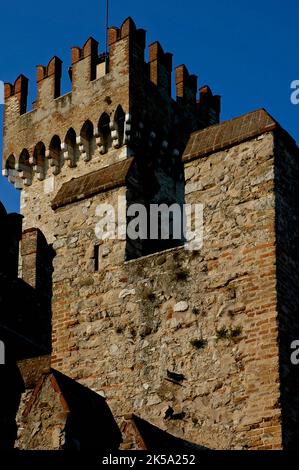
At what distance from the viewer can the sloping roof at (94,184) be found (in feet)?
49.9

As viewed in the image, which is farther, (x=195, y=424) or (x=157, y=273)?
(x=157, y=273)

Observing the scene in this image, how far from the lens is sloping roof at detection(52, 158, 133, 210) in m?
15.2

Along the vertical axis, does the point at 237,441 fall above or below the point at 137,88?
below

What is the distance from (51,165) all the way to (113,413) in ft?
53.4

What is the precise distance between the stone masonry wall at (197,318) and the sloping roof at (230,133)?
10cm

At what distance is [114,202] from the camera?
15188mm

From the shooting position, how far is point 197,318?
13984 mm

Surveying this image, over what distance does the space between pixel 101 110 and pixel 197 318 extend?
615 inches

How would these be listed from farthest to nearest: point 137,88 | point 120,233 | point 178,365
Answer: point 137,88 → point 120,233 → point 178,365

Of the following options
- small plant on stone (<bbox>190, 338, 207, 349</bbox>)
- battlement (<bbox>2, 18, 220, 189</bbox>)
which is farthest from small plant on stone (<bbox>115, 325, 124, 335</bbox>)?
battlement (<bbox>2, 18, 220, 189</bbox>)

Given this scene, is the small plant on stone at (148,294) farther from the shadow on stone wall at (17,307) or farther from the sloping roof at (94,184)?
the shadow on stone wall at (17,307)

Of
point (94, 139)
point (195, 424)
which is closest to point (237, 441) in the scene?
point (195, 424)

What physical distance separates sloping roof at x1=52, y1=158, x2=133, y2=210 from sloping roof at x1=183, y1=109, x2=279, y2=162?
951 millimetres

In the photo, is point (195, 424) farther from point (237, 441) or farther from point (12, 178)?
point (12, 178)
